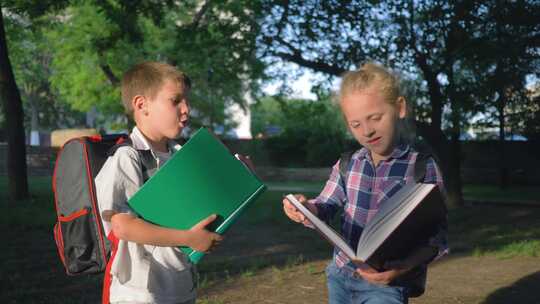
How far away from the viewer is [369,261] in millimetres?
2270

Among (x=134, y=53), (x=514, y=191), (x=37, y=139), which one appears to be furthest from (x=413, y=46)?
(x=37, y=139)

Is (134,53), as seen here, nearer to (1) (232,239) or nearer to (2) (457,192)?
(2) (457,192)

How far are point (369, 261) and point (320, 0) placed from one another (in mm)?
11290

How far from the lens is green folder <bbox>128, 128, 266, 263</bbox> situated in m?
2.30

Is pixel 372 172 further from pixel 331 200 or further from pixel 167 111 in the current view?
pixel 167 111

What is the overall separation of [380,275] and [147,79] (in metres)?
1.28

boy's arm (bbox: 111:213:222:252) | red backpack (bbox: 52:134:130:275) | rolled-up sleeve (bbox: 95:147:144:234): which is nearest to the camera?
boy's arm (bbox: 111:213:222:252)

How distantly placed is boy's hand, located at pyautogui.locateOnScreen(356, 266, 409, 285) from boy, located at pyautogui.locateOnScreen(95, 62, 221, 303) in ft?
1.97

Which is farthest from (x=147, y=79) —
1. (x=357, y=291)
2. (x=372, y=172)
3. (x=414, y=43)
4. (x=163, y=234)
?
(x=414, y=43)

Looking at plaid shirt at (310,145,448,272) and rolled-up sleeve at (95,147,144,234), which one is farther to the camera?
plaid shirt at (310,145,448,272)

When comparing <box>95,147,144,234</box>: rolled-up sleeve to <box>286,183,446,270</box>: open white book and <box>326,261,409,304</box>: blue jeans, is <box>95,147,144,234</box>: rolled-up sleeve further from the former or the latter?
<box>326,261,409,304</box>: blue jeans

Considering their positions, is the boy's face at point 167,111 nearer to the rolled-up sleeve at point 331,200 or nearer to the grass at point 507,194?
the rolled-up sleeve at point 331,200

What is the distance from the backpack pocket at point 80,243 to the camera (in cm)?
259

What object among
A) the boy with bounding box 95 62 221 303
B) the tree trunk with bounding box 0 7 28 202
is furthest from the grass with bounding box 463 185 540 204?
the boy with bounding box 95 62 221 303
